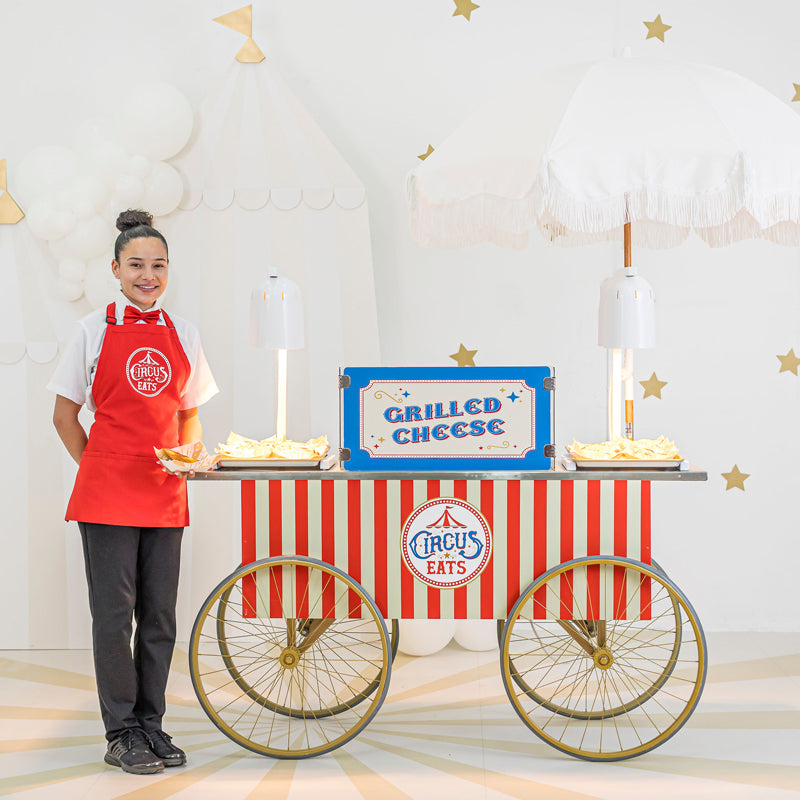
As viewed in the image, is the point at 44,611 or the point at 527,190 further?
the point at 44,611

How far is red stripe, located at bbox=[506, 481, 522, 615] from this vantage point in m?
2.49

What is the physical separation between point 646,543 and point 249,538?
1142 mm

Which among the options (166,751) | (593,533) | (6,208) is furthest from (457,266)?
(166,751)

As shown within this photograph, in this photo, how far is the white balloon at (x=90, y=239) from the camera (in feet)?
11.1

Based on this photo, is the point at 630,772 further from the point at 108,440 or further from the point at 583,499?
the point at 108,440

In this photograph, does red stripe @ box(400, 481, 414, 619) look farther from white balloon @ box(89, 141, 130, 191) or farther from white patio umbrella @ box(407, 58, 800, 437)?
white balloon @ box(89, 141, 130, 191)

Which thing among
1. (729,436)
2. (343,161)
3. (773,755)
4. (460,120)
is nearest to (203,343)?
(343,161)

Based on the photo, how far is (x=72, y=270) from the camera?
3.46 metres

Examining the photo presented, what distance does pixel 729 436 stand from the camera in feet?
12.0

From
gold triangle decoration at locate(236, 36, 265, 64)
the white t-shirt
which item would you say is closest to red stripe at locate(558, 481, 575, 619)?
the white t-shirt

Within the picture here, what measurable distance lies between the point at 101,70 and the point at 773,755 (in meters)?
3.49

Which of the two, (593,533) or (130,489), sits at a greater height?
(130,489)

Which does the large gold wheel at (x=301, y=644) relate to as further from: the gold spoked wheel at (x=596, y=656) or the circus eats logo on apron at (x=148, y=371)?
the circus eats logo on apron at (x=148, y=371)

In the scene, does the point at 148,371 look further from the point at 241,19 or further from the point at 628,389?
the point at 241,19
